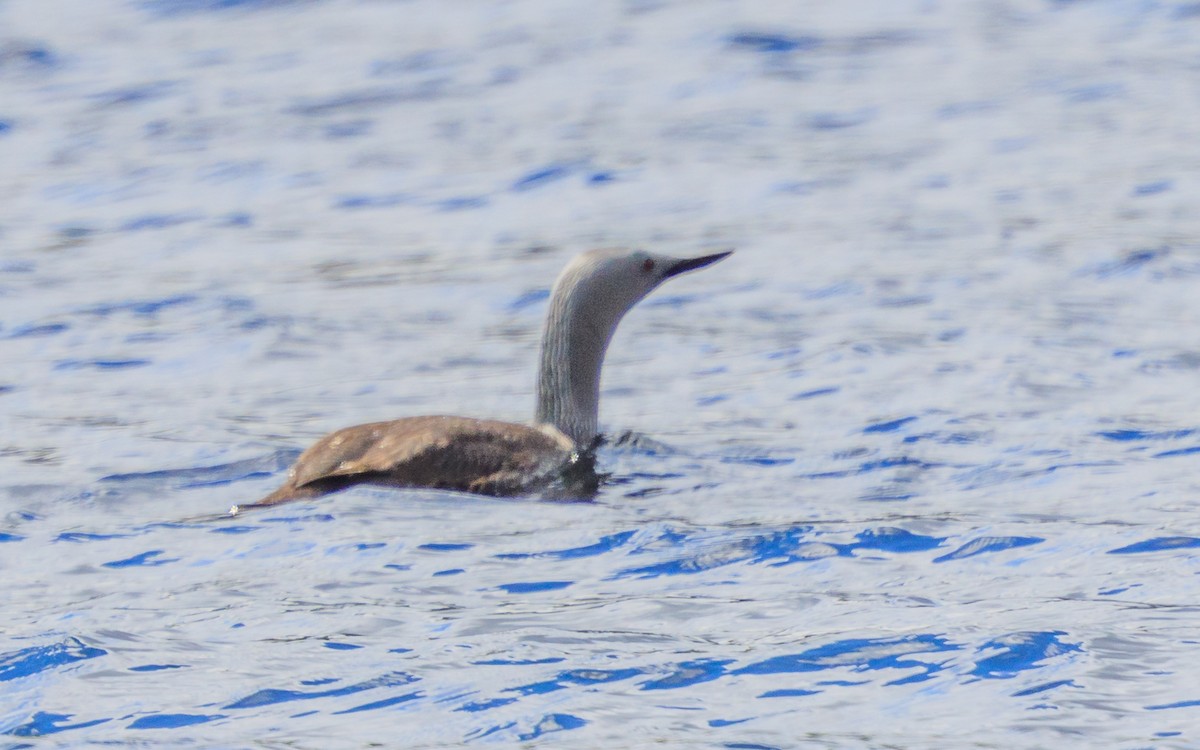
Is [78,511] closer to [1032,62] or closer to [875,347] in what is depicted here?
[875,347]

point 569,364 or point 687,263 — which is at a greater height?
point 687,263

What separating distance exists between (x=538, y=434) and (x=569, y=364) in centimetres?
55

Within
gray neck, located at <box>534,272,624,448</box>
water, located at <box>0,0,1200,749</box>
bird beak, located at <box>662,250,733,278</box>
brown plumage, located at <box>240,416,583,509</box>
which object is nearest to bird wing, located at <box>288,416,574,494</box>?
brown plumage, located at <box>240,416,583,509</box>

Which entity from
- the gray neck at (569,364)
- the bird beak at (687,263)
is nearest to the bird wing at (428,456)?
the gray neck at (569,364)

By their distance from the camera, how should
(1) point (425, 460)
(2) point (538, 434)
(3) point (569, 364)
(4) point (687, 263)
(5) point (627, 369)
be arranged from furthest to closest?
(5) point (627, 369)
(4) point (687, 263)
(3) point (569, 364)
(2) point (538, 434)
(1) point (425, 460)

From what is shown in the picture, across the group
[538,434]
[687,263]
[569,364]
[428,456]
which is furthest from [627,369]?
[428,456]

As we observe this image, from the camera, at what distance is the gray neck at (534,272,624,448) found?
8.90m

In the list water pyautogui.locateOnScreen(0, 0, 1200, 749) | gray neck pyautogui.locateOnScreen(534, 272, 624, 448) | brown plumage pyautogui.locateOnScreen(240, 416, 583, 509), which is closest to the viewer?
water pyautogui.locateOnScreen(0, 0, 1200, 749)

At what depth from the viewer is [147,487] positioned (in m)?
8.30

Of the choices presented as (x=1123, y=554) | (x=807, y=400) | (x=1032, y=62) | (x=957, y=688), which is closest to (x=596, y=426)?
(x=807, y=400)

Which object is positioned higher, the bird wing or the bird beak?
the bird beak

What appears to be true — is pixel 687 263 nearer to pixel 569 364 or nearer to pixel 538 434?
pixel 569 364

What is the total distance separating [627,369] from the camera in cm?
1059

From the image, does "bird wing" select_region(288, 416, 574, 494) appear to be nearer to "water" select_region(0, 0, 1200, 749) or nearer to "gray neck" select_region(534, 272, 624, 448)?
"water" select_region(0, 0, 1200, 749)
